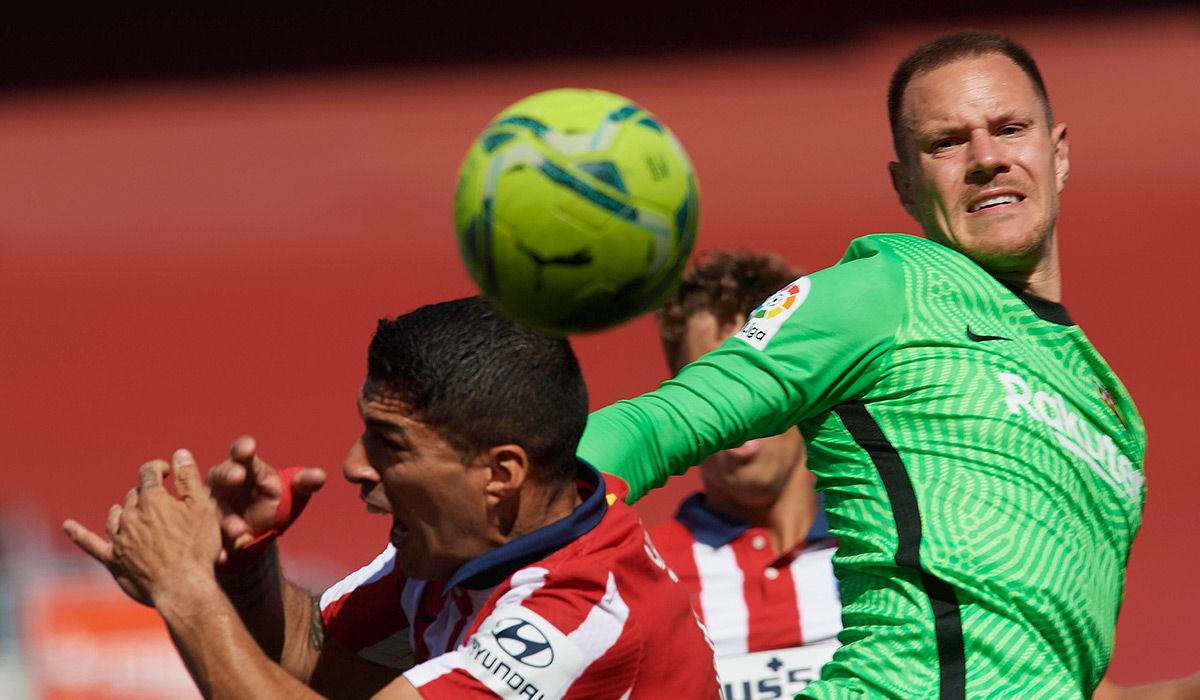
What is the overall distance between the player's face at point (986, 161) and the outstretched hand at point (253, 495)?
4.72ft

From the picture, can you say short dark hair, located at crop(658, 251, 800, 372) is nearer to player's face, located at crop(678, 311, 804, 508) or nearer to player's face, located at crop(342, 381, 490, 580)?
player's face, located at crop(678, 311, 804, 508)

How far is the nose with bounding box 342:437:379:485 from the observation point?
9.33 feet

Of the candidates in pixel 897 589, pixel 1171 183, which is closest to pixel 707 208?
pixel 1171 183

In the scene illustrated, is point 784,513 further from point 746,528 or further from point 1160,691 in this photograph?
point 1160,691

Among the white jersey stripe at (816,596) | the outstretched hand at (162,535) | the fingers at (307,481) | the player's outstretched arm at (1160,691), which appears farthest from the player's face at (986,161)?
the white jersey stripe at (816,596)

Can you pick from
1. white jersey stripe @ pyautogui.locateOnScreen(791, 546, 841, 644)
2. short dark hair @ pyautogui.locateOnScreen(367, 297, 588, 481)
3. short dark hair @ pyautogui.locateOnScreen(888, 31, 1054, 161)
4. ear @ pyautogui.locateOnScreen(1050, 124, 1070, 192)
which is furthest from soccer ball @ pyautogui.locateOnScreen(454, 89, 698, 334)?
white jersey stripe @ pyautogui.locateOnScreen(791, 546, 841, 644)

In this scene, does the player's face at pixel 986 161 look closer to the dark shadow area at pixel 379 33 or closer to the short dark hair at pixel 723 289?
the short dark hair at pixel 723 289

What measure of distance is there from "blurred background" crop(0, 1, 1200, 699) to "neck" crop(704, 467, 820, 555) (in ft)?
19.7

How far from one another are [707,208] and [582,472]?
1134 centimetres

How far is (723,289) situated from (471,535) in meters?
2.46

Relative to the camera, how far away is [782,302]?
3.11m

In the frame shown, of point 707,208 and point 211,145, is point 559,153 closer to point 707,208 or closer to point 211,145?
point 707,208

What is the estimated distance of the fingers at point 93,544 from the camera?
2746 millimetres

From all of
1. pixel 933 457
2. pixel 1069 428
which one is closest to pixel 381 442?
pixel 933 457
